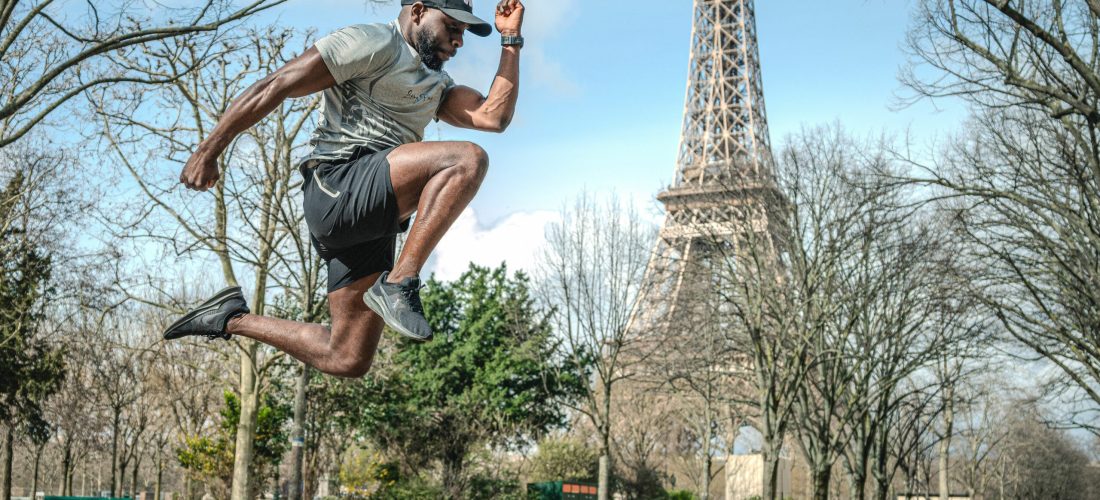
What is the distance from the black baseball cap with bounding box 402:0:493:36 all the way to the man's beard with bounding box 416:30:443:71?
0.11 meters

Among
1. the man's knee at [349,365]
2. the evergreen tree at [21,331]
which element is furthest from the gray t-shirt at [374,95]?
the evergreen tree at [21,331]

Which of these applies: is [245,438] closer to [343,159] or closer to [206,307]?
[206,307]

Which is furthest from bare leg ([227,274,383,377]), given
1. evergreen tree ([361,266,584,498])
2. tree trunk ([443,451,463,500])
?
evergreen tree ([361,266,584,498])

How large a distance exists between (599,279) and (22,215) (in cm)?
1219

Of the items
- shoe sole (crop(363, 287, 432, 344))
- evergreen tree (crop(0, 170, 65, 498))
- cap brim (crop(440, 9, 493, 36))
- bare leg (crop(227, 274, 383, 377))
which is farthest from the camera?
evergreen tree (crop(0, 170, 65, 498))

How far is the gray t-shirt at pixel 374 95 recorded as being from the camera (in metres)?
3.51

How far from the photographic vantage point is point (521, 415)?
34.7 metres

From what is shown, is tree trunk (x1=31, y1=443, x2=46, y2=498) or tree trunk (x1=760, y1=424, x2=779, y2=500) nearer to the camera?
tree trunk (x1=760, y1=424, x2=779, y2=500)

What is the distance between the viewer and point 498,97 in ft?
12.3

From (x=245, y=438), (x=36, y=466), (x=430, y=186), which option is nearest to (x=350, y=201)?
(x=430, y=186)

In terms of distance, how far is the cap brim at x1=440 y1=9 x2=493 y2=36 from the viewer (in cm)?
353

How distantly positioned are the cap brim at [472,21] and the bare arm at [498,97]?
8 cm

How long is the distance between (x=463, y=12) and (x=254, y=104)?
0.82 metres

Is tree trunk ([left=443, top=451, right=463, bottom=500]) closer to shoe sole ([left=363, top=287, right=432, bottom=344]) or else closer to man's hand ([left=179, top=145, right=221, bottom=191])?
shoe sole ([left=363, top=287, right=432, bottom=344])
